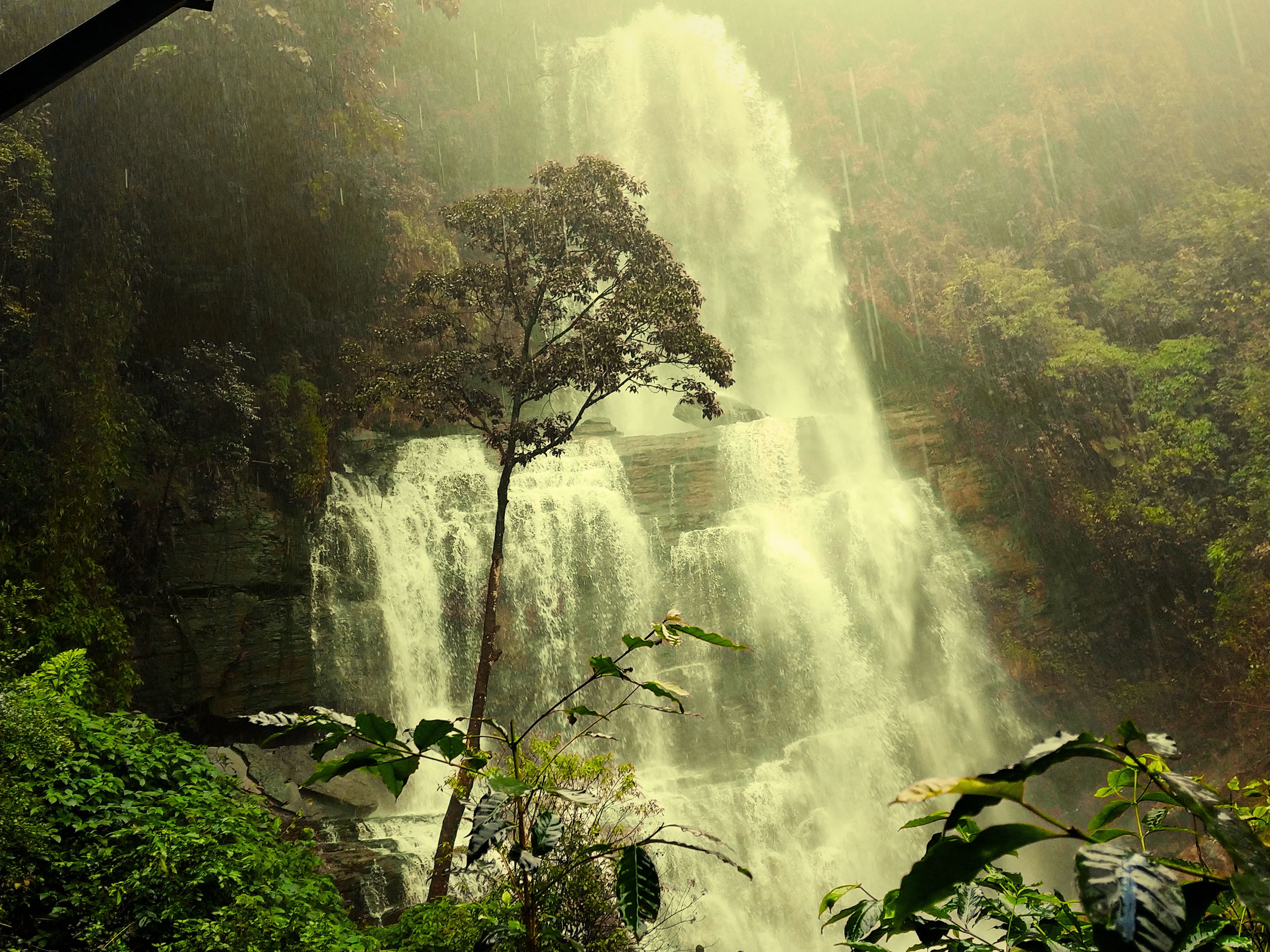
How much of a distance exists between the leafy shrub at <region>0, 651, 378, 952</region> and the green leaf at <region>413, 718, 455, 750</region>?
3.03 m

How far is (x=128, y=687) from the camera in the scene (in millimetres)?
7504

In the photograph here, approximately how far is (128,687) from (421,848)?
312cm

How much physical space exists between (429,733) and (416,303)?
811 centimetres

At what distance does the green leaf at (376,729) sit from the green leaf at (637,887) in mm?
323

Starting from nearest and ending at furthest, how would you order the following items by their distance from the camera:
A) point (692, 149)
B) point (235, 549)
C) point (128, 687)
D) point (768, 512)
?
1. point (128, 687)
2. point (235, 549)
3. point (768, 512)
4. point (692, 149)

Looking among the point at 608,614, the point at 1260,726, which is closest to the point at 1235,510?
the point at 1260,726

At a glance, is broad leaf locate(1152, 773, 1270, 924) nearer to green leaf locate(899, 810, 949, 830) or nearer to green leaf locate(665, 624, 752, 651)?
green leaf locate(899, 810, 949, 830)

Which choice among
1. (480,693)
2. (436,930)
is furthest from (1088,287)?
(436,930)

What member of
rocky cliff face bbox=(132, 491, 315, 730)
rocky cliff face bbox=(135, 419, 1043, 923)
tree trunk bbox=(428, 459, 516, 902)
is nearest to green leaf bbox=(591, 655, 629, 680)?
tree trunk bbox=(428, 459, 516, 902)

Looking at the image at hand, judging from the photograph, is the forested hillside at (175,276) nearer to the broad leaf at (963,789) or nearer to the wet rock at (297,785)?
the wet rock at (297,785)

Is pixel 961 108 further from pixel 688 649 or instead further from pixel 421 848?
pixel 421 848

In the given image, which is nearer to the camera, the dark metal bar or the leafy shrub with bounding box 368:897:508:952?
→ the dark metal bar

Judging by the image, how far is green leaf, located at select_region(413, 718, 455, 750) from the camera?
2.91 feet

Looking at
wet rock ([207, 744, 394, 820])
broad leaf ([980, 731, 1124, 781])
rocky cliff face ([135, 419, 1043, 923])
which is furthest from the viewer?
wet rock ([207, 744, 394, 820])
